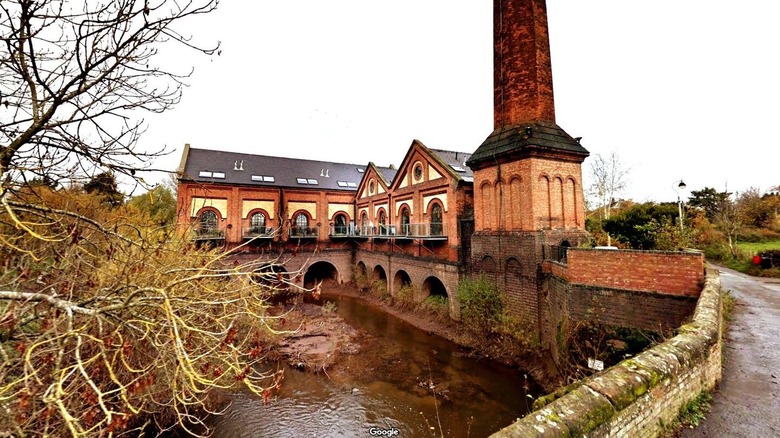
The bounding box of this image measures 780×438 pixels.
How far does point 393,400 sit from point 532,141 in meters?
9.29

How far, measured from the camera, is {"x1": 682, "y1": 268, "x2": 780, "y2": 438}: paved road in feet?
12.9

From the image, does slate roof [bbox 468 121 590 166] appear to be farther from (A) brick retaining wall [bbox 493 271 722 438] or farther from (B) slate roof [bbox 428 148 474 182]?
(A) brick retaining wall [bbox 493 271 722 438]

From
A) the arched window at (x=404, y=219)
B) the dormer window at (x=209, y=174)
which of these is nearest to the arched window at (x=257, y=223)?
the dormer window at (x=209, y=174)

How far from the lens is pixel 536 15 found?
11844mm

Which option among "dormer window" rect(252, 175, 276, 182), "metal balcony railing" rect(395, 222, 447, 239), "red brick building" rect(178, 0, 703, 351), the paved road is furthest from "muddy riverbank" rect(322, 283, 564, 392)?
"dormer window" rect(252, 175, 276, 182)

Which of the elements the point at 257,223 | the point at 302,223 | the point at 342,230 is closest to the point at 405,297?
the point at 342,230

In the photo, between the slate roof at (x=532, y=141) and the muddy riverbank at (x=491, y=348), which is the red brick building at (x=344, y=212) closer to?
the muddy riverbank at (x=491, y=348)

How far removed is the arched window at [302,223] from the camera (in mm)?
24297

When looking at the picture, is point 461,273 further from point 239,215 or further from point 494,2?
point 239,215

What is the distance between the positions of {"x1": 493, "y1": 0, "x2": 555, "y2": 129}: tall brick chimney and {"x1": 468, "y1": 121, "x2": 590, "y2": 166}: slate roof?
0.37 meters

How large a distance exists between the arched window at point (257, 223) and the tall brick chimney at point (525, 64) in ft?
57.6

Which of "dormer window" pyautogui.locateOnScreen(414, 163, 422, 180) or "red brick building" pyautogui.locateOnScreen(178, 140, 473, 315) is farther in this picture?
"dormer window" pyautogui.locateOnScreen(414, 163, 422, 180)

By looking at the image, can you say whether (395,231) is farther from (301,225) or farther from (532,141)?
(532,141)

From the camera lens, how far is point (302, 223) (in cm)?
2494
